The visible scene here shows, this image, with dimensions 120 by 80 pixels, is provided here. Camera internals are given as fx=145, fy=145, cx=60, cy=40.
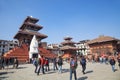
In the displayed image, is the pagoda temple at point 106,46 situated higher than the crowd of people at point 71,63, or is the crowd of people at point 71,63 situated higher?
the pagoda temple at point 106,46

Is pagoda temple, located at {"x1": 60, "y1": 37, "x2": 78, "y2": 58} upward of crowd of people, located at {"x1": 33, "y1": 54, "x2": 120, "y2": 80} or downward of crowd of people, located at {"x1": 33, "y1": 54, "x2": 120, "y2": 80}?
upward

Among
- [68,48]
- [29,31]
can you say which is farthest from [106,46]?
[29,31]

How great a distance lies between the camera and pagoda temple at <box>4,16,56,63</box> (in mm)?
35000

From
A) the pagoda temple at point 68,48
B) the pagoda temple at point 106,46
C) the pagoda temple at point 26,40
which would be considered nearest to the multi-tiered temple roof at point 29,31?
the pagoda temple at point 26,40

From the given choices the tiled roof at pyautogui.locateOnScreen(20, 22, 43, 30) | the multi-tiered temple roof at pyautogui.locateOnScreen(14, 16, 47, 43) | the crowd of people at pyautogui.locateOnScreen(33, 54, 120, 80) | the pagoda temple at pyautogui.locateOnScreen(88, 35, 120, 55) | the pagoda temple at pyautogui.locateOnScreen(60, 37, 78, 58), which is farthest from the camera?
the pagoda temple at pyautogui.locateOnScreen(60, 37, 78, 58)

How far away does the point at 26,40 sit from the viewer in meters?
40.7

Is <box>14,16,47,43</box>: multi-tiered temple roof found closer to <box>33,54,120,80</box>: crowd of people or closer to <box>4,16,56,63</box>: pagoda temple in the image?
<box>4,16,56,63</box>: pagoda temple

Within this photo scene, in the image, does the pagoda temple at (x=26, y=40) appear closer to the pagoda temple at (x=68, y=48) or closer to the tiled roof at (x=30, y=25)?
the tiled roof at (x=30, y=25)

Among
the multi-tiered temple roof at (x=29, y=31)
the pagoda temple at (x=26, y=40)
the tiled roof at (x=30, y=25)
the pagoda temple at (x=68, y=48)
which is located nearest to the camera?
the pagoda temple at (x=26, y=40)

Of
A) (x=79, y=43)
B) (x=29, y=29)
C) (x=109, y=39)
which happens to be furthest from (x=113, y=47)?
(x=79, y=43)

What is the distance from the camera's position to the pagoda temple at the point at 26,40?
35.0 meters

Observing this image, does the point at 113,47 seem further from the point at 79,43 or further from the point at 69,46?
the point at 79,43

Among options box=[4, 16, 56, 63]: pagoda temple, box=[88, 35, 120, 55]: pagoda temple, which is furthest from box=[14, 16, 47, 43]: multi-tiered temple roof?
box=[88, 35, 120, 55]: pagoda temple

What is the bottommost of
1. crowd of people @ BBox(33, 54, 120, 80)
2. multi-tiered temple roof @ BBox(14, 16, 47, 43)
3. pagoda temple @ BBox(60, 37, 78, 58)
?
crowd of people @ BBox(33, 54, 120, 80)
